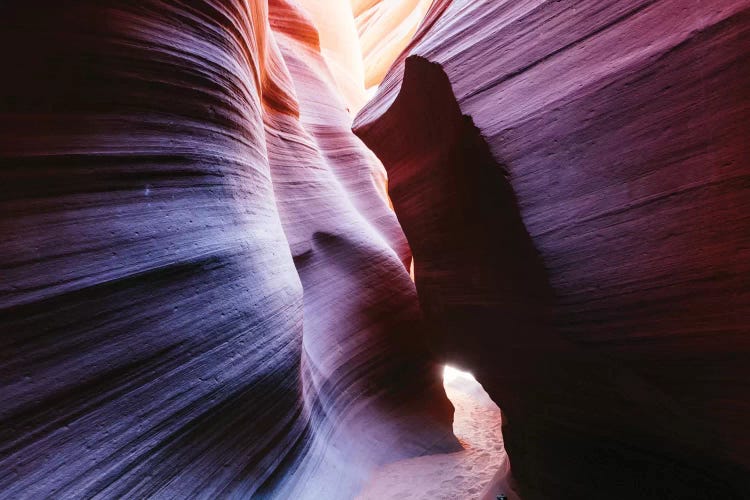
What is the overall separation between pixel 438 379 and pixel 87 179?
375 cm

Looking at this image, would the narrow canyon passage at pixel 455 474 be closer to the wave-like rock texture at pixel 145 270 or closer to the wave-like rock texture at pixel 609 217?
the wave-like rock texture at pixel 145 270

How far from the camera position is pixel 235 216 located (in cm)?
186

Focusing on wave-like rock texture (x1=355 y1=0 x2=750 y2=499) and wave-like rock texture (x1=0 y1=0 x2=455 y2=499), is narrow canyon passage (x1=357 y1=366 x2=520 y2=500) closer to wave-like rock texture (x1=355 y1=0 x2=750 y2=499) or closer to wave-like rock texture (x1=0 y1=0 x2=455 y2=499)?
wave-like rock texture (x1=0 y1=0 x2=455 y2=499)

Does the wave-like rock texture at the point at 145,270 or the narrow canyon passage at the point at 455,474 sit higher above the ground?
the wave-like rock texture at the point at 145,270

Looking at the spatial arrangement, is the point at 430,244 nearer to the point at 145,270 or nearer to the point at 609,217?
the point at 609,217

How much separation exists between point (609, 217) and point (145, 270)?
6.06 feet

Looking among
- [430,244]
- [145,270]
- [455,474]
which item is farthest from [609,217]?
[455,474]

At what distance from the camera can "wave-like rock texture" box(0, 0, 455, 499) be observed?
1.17 meters

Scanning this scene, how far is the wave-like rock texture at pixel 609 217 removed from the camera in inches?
50.3

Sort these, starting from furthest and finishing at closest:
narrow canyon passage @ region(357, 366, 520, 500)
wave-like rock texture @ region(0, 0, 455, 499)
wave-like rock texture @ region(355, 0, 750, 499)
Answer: narrow canyon passage @ region(357, 366, 520, 500) → wave-like rock texture @ region(355, 0, 750, 499) → wave-like rock texture @ region(0, 0, 455, 499)

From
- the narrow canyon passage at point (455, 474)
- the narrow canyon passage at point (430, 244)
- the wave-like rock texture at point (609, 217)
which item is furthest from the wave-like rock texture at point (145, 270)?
the wave-like rock texture at point (609, 217)

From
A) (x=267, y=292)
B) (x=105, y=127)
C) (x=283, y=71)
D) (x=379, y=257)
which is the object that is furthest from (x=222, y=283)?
(x=283, y=71)

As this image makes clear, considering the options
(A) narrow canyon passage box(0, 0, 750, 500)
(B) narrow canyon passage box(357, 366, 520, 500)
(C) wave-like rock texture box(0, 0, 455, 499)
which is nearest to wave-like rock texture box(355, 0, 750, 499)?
(A) narrow canyon passage box(0, 0, 750, 500)

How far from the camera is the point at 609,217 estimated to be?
4.76 feet
